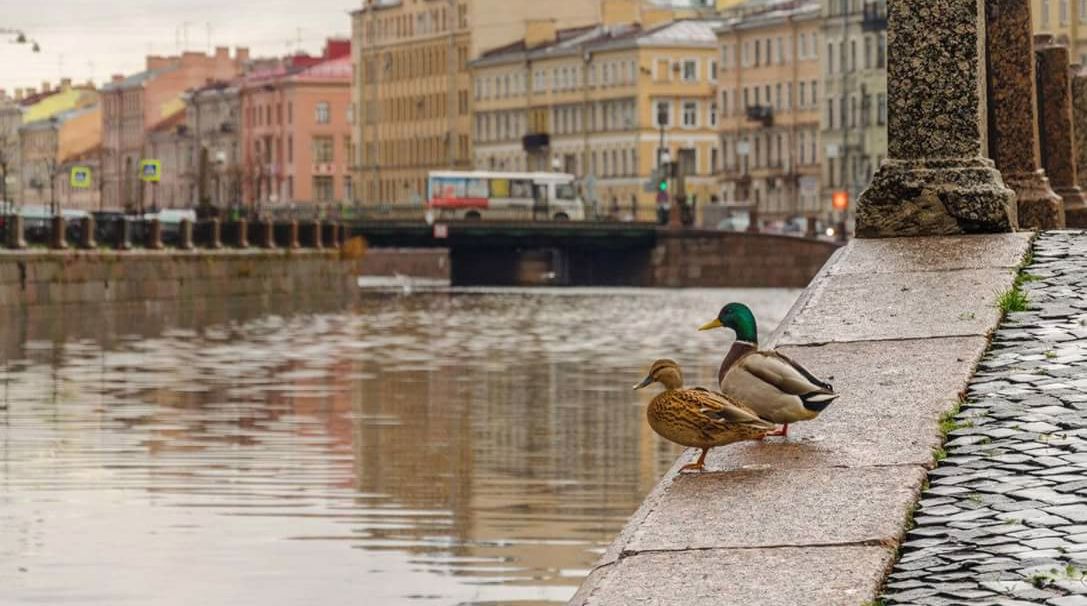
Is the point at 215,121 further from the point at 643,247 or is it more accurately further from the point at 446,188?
the point at 643,247

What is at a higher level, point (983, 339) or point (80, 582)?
point (983, 339)

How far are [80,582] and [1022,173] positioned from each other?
5666mm

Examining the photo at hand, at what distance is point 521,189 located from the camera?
424 feet

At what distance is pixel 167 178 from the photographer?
199 metres

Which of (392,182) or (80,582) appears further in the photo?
(392,182)

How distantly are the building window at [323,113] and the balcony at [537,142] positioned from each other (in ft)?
95.4

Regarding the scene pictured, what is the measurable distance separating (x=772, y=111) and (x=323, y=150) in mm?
51975

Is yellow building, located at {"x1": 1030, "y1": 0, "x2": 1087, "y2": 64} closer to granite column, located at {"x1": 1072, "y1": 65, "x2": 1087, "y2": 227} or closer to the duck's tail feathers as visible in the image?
granite column, located at {"x1": 1072, "y1": 65, "x2": 1087, "y2": 227}

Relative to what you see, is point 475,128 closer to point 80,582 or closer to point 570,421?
point 570,421

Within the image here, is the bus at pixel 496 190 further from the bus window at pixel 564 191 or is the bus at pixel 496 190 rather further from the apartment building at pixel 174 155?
the apartment building at pixel 174 155

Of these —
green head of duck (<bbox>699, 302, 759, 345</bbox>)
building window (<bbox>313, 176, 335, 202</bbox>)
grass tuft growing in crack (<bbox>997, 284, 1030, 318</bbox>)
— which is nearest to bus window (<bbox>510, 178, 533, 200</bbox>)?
building window (<bbox>313, 176, 335, 202</bbox>)

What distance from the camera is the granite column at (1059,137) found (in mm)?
19406

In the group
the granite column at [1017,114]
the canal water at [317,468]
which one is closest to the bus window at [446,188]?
the canal water at [317,468]

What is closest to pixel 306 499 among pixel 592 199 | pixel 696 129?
pixel 592 199
